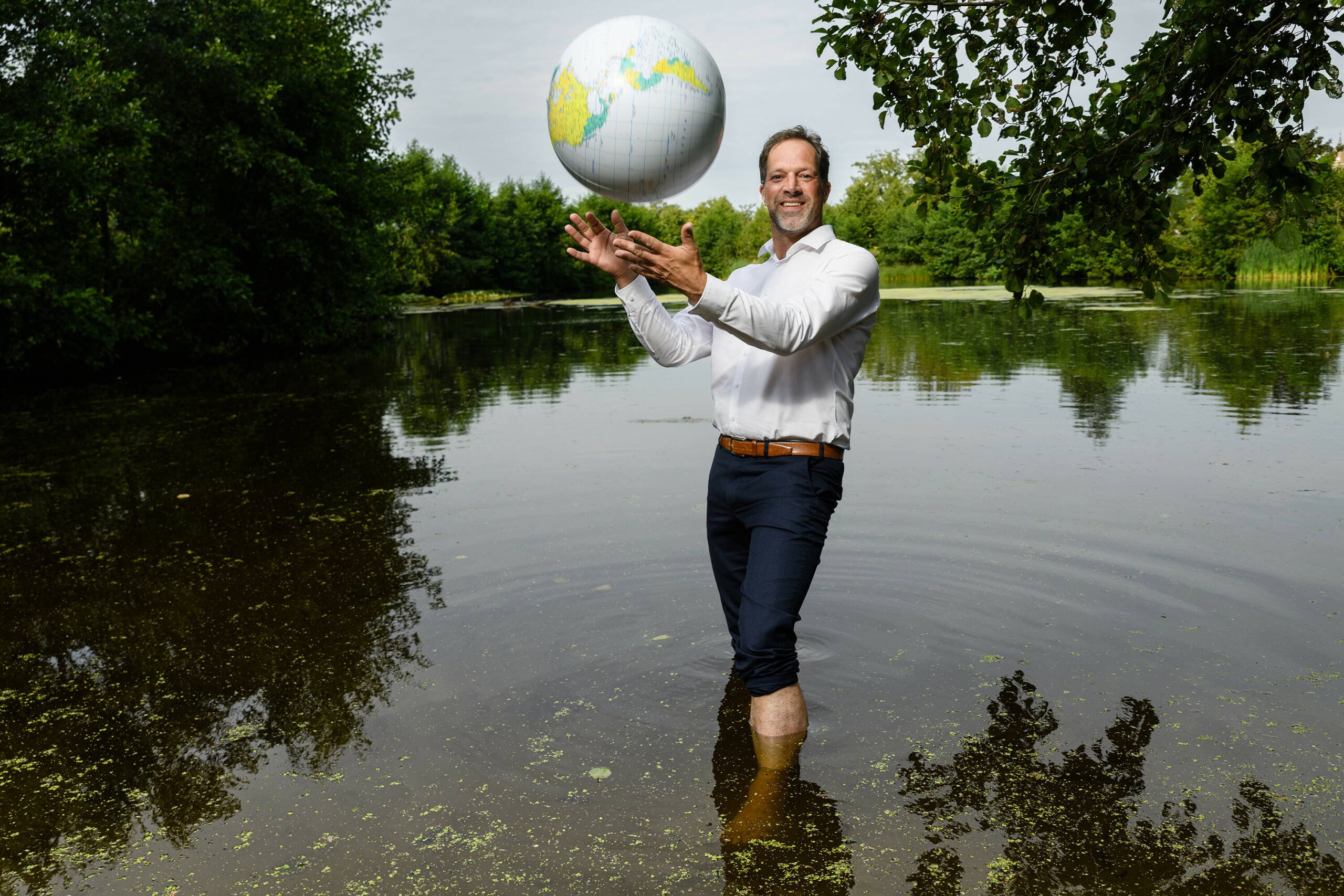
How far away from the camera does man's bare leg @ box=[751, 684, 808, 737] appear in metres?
3.43

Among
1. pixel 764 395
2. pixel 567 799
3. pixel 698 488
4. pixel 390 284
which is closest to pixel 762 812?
pixel 567 799

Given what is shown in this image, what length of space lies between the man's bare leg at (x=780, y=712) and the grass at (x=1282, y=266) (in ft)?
153

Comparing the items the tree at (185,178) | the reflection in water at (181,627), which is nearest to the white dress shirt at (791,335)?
the reflection in water at (181,627)

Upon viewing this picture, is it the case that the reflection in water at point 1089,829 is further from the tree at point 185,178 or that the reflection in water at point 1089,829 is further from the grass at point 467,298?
the grass at point 467,298

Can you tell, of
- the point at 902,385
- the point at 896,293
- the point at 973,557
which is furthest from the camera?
the point at 896,293

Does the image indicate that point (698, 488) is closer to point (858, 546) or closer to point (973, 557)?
point (858, 546)

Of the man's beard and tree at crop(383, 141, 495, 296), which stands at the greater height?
tree at crop(383, 141, 495, 296)

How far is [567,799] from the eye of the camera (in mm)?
3285

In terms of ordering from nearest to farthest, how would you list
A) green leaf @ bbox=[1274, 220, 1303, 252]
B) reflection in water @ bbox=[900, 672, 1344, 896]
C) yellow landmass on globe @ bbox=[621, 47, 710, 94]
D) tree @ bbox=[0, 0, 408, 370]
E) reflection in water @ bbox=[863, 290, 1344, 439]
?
1. reflection in water @ bbox=[900, 672, 1344, 896]
2. green leaf @ bbox=[1274, 220, 1303, 252]
3. yellow landmass on globe @ bbox=[621, 47, 710, 94]
4. reflection in water @ bbox=[863, 290, 1344, 439]
5. tree @ bbox=[0, 0, 408, 370]

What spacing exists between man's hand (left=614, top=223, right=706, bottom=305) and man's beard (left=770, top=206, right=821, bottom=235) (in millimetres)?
383

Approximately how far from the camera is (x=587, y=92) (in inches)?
142

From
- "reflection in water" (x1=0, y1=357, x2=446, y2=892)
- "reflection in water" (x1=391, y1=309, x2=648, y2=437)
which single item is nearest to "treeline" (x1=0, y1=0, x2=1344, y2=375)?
"reflection in water" (x1=391, y1=309, x2=648, y2=437)

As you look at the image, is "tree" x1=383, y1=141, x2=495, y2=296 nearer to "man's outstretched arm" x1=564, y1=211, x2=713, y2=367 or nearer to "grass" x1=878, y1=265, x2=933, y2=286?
"grass" x1=878, y1=265, x2=933, y2=286

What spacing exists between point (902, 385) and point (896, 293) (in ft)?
129
